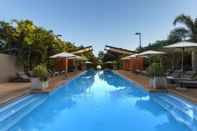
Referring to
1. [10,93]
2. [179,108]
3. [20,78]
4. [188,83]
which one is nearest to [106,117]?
[179,108]

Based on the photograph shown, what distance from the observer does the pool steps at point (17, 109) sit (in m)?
8.19

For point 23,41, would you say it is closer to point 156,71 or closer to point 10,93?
point 10,93

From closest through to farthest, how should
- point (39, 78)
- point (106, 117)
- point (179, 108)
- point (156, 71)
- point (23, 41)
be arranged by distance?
point (106, 117) → point (179, 108) → point (156, 71) → point (39, 78) → point (23, 41)

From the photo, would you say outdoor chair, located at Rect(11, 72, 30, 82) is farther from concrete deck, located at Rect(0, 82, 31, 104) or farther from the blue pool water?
the blue pool water

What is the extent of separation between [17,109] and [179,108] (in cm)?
542

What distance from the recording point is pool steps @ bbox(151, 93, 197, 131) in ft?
26.9

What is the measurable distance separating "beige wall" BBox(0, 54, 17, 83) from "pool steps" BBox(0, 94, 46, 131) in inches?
248

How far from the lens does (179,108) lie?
1026 centimetres

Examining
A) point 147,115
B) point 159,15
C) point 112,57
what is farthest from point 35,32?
point 112,57

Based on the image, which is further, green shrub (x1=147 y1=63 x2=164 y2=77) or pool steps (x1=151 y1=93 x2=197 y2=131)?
green shrub (x1=147 y1=63 x2=164 y2=77)

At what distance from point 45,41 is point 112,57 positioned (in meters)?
33.2

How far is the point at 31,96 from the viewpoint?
1312 centimetres

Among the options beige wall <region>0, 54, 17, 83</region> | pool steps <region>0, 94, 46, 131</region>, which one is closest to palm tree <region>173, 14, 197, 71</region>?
beige wall <region>0, 54, 17, 83</region>

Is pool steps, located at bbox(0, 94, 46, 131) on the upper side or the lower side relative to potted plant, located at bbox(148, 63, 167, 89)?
lower
